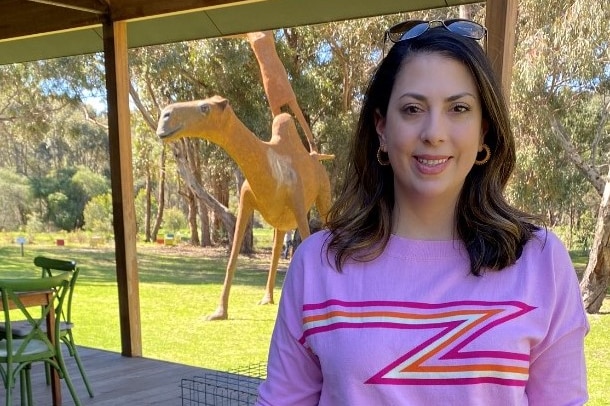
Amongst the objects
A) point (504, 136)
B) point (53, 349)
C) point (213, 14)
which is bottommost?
point (53, 349)

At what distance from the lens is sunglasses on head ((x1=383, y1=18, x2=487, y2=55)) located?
93 centimetres

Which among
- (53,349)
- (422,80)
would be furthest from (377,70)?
(53,349)

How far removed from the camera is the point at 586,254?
773 cm

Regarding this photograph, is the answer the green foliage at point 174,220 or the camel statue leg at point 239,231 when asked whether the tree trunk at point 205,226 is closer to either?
the green foliage at point 174,220

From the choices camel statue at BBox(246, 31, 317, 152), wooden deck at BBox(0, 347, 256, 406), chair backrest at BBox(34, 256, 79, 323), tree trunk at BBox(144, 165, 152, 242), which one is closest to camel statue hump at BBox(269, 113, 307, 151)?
camel statue at BBox(246, 31, 317, 152)

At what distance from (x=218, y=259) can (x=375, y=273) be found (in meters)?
9.85

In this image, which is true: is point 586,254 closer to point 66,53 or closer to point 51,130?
point 66,53

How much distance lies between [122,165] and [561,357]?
4367 mm

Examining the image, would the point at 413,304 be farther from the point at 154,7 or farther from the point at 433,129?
the point at 154,7

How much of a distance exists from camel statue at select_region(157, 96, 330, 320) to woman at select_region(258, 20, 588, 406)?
4357mm

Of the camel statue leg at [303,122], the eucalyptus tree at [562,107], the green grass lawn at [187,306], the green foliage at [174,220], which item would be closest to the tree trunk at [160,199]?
the green foliage at [174,220]

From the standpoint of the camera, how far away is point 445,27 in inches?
37.0

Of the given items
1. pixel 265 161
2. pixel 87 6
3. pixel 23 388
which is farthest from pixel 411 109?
pixel 265 161

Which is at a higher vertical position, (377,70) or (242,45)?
(242,45)
